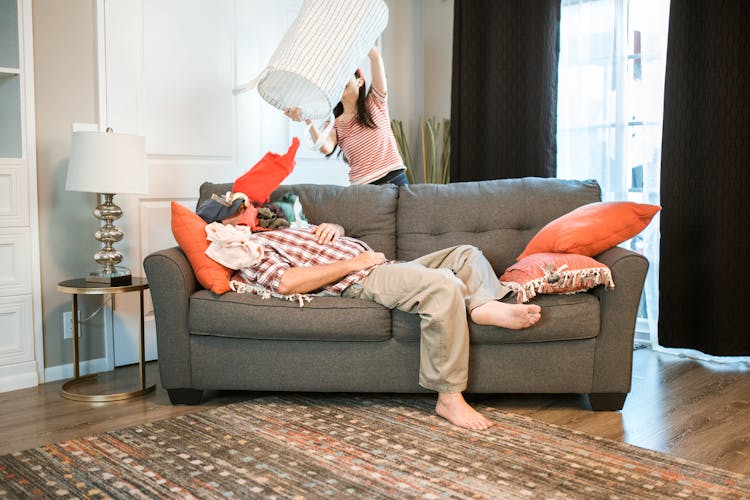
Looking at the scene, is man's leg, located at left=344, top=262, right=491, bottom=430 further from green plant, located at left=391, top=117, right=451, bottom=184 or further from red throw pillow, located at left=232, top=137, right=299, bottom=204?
green plant, located at left=391, top=117, right=451, bottom=184

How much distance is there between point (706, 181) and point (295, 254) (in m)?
1.93

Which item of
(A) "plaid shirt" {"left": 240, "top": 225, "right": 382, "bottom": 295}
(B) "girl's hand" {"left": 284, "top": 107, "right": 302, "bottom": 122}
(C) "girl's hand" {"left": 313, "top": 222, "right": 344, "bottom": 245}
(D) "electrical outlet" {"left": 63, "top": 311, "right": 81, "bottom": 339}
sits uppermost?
(B) "girl's hand" {"left": 284, "top": 107, "right": 302, "bottom": 122}

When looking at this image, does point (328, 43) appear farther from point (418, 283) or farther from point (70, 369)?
point (70, 369)

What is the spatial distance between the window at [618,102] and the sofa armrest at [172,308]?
2234 mm

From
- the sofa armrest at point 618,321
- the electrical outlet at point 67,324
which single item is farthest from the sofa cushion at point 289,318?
the electrical outlet at point 67,324

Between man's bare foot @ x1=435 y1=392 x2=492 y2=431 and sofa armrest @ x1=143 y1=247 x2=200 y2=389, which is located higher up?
sofa armrest @ x1=143 y1=247 x2=200 y2=389

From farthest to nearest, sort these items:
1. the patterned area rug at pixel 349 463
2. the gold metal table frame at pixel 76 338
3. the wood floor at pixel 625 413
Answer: the gold metal table frame at pixel 76 338 < the wood floor at pixel 625 413 < the patterned area rug at pixel 349 463

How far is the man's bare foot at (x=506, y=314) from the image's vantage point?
94.7 inches

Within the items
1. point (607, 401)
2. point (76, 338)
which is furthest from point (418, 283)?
point (76, 338)

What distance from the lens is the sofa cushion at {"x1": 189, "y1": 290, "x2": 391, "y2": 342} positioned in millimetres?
2521

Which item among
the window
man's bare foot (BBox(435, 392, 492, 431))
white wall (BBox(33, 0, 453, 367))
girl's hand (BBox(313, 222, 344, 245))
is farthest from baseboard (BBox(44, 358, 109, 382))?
the window

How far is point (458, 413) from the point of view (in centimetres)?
238

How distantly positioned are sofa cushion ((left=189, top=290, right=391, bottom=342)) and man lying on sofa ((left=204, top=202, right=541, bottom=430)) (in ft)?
0.20

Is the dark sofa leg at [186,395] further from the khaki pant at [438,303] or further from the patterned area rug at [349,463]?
the khaki pant at [438,303]
